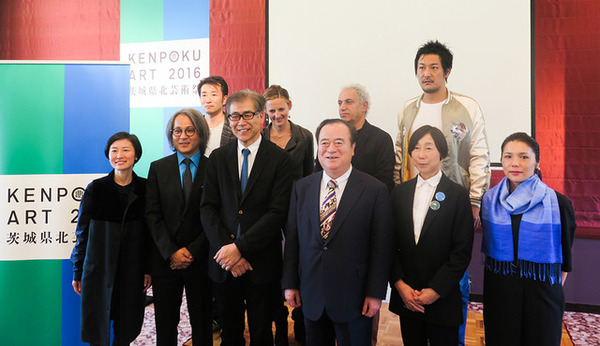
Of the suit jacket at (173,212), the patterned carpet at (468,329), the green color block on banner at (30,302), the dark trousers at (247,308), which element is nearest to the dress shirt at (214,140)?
the suit jacket at (173,212)

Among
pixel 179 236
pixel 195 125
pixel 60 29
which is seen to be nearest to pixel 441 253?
pixel 179 236

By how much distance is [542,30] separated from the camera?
3408mm

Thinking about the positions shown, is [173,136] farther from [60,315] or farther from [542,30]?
[542,30]

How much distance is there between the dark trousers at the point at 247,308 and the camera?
2.01m

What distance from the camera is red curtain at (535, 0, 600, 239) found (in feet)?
11.0

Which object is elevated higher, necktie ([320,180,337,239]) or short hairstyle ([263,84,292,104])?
short hairstyle ([263,84,292,104])

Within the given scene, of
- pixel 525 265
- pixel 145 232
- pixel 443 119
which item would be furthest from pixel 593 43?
pixel 145 232

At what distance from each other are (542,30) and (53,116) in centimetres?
379

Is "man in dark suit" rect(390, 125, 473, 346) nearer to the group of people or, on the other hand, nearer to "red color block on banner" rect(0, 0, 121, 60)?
the group of people

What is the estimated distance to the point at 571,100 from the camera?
3.41 meters

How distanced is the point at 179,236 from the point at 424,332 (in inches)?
51.2

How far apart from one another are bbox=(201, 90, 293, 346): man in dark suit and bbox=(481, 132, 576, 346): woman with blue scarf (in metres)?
1.06

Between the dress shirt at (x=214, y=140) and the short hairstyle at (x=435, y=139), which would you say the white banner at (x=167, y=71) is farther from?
the short hairstyle at (x=435, y=139)

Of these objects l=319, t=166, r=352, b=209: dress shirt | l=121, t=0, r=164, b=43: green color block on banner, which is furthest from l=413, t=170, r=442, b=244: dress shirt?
l=121, t=0, r=164, b=43: green color block on banner
